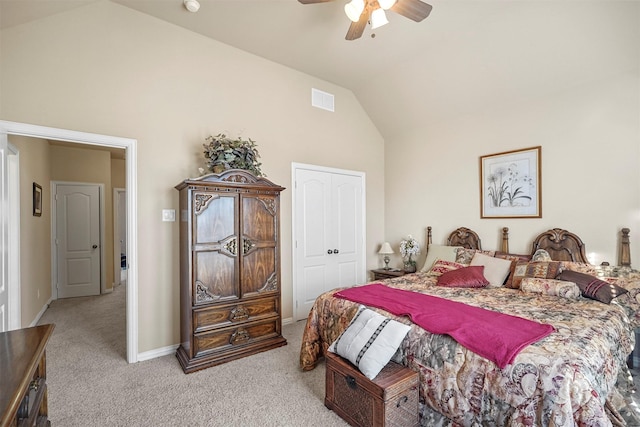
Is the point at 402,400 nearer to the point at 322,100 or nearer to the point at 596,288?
the point at 596,288

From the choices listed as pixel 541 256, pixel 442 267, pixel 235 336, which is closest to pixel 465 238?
pixel 442 267

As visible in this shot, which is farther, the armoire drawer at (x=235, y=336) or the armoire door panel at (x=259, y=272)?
the armoire door panel at (x=259, y=272)

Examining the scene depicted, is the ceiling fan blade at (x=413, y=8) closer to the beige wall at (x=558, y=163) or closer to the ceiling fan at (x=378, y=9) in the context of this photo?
the ceiling fan at (x=378, y=9)

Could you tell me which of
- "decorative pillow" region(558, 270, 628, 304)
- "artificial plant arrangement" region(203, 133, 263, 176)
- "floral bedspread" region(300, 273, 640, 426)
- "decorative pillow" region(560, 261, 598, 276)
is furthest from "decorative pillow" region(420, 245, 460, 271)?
"artificial plant arrangement" region(203, 133, 263, 176)

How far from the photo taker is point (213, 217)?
2883 millimetres

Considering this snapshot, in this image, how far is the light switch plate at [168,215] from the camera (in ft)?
10.1

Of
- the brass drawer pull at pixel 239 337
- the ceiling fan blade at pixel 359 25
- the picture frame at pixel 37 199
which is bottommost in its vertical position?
the brass drawer pull at pixel 239 337

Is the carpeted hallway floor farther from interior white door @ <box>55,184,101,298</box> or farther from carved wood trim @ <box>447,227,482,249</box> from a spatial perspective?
interior white door @ <box>55,184,101,298</box>

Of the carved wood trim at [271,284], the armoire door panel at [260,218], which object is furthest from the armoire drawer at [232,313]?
the armoire door panel at [260,218]

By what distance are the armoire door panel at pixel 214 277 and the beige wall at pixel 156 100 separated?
521mm

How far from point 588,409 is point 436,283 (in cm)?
190

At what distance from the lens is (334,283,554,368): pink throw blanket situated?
165 centimetres

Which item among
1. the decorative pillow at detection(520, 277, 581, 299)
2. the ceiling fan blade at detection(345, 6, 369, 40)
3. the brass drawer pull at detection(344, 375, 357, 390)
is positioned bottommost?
the brass drawer pull at detection(344, 375, 357, 390)

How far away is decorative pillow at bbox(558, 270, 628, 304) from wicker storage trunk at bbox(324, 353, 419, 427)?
1.82m
